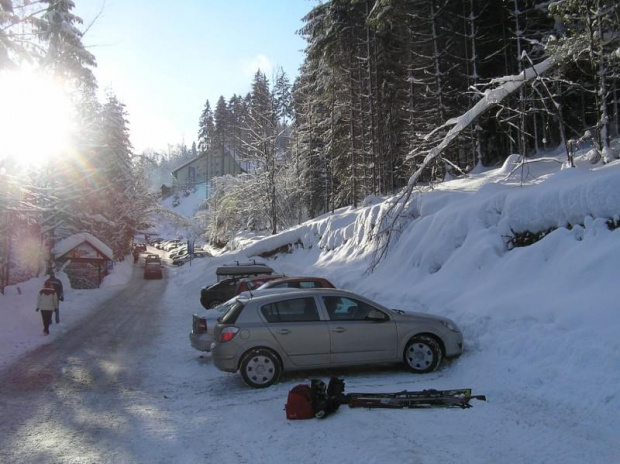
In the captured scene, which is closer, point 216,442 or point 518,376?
point 216,442

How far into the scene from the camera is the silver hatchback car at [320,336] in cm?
781

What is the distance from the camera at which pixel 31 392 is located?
8.27 metres

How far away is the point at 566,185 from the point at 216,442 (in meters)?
9.17

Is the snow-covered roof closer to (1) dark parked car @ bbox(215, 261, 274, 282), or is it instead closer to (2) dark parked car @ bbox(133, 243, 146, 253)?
→ (1) dark parked car @ bbox(215, 261, 274, 282)

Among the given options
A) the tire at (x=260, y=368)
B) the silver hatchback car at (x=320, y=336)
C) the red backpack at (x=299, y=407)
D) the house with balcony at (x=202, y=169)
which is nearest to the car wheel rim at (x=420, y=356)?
the silver hatchback car at (x=320, y=336)

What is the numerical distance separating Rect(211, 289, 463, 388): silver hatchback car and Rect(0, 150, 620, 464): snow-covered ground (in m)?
0.34

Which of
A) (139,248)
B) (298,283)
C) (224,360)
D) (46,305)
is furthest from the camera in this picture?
(139,248)

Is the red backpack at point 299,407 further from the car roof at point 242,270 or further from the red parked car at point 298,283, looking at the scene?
the car roof at point 242,270

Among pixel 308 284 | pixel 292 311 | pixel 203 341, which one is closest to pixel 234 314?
pixel 292 311

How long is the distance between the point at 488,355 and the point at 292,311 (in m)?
3.33

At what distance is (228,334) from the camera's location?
7805 millimetres

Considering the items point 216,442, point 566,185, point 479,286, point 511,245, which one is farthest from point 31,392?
point 566,185

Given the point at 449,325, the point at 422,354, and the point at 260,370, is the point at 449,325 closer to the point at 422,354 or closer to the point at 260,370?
the point at 422,354

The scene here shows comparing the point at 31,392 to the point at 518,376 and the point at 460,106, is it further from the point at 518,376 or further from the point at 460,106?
the point at 460,106
